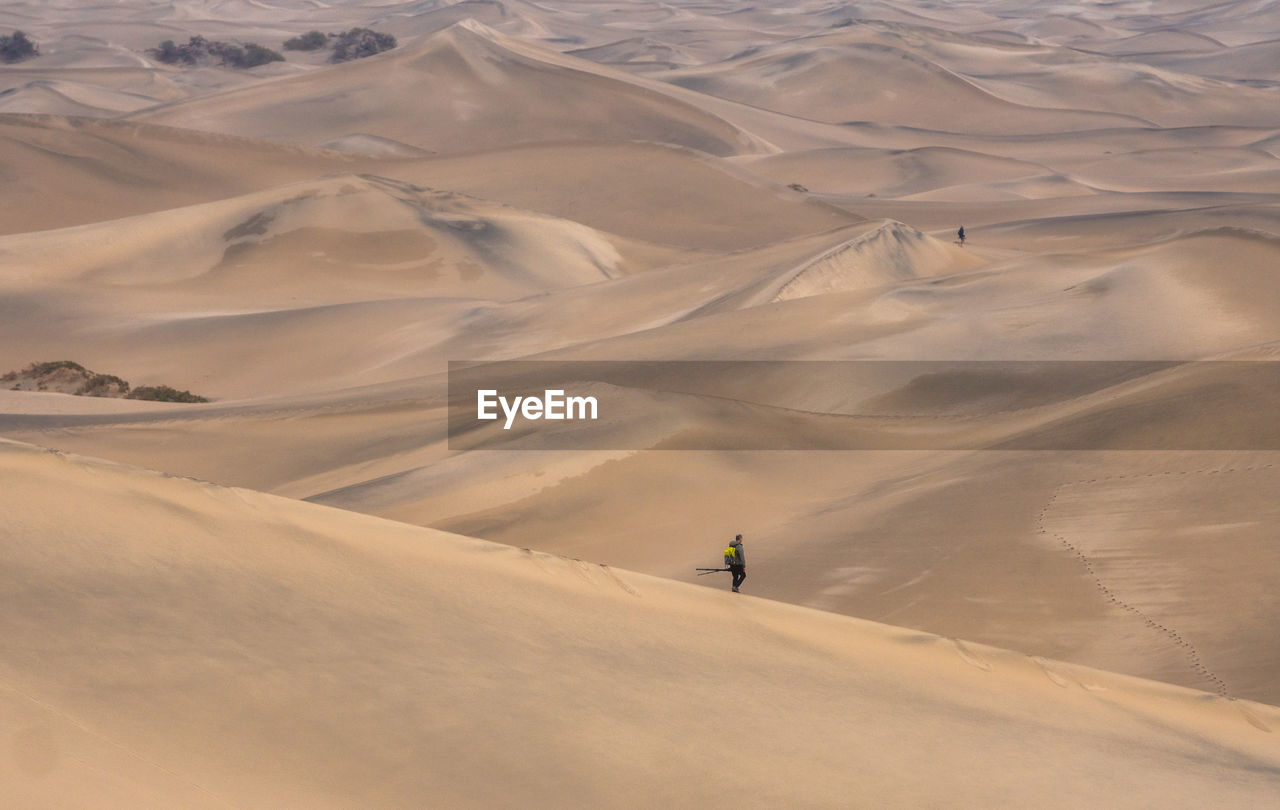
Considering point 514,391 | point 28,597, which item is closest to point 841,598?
point 28,597

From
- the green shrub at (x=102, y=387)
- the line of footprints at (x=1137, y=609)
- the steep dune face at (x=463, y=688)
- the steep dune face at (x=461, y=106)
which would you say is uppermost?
the steep dune face at (x=463, y=688)

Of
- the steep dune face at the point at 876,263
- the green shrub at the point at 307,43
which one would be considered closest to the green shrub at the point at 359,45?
the green shrub at the point at 307,43

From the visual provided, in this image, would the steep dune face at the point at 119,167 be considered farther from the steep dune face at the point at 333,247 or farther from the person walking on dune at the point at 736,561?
the person walking on dune at the point at 736,561

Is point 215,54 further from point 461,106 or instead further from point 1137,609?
point 1137,609

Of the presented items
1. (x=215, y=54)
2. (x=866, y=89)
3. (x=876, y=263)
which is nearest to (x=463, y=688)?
(x=876, y=263)

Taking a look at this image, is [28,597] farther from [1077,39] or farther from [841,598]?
[1077,39]

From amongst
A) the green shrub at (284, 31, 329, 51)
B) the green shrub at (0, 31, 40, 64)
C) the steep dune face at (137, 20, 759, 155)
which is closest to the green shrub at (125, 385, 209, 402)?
the steep dune face at (137, 20, 759, 155)
